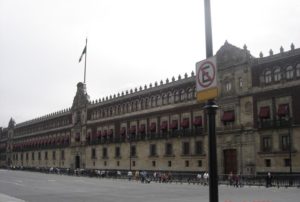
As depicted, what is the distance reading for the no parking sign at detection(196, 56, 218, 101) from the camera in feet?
23.6

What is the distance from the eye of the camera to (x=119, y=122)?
7175 cm

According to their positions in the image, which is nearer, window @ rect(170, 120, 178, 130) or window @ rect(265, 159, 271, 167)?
window @ rect(265, 159, 271, 167)

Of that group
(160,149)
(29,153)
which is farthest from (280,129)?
(29,153)

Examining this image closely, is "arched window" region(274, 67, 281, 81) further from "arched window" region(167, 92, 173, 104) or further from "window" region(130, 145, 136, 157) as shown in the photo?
"window" region(130, 145, 136, 157)

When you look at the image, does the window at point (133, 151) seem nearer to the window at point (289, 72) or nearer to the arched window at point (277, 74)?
the arched window at point (277, 74)

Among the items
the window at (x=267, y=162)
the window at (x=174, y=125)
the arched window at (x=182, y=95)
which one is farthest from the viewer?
the window at (x=174, y=125)

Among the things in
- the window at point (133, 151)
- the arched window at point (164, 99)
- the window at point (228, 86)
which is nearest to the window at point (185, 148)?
the arched window at point (164, 99)

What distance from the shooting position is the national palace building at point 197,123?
44.5 m

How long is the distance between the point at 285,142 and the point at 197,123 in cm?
1276

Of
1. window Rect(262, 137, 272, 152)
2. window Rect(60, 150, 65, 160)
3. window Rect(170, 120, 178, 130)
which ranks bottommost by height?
window Rect(60, 150, 65, 160)

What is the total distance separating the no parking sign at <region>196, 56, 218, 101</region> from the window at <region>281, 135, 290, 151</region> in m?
38.4

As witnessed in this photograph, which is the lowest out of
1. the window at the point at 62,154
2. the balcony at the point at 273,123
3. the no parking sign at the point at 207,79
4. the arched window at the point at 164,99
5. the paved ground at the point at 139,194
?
the paved ground at the point at 139,194

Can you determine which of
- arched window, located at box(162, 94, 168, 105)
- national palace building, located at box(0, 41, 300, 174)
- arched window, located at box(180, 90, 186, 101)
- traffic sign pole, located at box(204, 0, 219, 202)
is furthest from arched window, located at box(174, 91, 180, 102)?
traffic sign pole, located at box(204, 0, 219, 202)

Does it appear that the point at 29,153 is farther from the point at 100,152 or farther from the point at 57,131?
the point at 100,152
